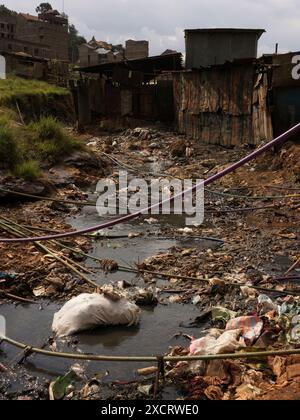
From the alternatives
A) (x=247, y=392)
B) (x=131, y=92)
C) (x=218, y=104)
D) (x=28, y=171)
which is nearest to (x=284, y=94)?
(x=218, y=104)

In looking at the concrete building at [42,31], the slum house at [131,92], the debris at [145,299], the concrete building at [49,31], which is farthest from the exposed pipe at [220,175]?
the concrete building at [49,31]

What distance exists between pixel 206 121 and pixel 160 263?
10.2 metres

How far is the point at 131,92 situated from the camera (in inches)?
804

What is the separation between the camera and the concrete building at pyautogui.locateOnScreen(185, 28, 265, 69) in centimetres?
2056

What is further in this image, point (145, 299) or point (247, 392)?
point (145, 299)

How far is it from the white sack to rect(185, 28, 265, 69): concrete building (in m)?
18.2

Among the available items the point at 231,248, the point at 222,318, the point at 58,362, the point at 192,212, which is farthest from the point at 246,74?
the point at 58,362

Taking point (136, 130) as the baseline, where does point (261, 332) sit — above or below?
below

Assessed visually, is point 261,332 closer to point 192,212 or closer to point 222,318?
point 222,318

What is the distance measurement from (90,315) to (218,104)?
11.1 m

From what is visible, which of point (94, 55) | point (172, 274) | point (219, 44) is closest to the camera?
point (172, 274)

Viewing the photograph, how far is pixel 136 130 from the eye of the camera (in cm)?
1812

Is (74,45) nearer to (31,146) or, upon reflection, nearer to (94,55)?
(94,55)

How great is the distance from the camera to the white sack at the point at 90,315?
13.7 feet
